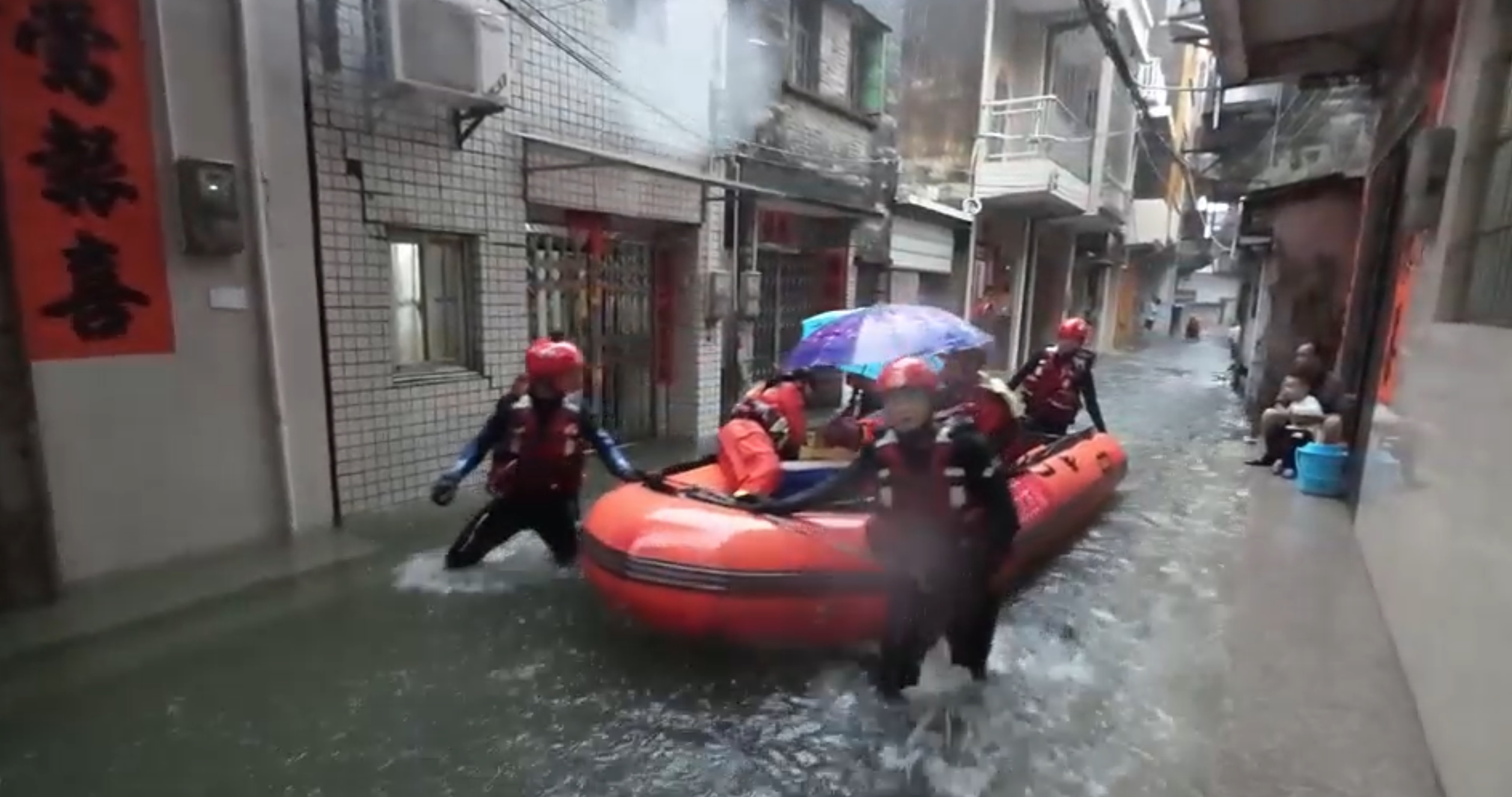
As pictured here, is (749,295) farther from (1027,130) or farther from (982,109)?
(1027,130)

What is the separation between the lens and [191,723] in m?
3.36

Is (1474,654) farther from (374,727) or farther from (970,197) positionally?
(970,197)

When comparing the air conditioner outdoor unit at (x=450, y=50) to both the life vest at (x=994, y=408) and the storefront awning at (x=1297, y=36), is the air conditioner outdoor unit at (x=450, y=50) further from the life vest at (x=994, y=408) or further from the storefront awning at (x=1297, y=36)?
the storefront awning at (x=1297, y=36)

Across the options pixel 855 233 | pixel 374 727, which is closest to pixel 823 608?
pixel 374 727

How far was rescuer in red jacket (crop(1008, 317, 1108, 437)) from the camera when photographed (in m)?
7.42

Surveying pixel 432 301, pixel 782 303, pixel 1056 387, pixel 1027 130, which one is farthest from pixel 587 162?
pixel 1027 130

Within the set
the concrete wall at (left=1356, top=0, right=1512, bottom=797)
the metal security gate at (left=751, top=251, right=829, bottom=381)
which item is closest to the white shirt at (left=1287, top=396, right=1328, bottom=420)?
the concrete wall at (left=1356, top=0, right=1512, bottom=797)

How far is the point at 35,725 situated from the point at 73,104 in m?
3.04

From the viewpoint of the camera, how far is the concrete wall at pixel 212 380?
14.7 ft

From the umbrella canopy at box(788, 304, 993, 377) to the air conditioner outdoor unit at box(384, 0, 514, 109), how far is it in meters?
2.88

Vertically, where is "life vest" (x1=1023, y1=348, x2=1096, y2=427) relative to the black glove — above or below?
above

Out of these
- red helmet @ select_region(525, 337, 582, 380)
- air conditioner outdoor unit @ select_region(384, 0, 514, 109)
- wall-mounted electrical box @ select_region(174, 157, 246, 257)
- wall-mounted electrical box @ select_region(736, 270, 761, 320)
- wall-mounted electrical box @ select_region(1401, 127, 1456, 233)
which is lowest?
red helmet @ select_region(525, 337, 582, 380)

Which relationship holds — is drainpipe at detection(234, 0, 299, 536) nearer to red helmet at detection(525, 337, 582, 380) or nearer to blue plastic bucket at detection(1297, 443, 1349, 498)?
red helmet at detection(525, 337, 582, 380)

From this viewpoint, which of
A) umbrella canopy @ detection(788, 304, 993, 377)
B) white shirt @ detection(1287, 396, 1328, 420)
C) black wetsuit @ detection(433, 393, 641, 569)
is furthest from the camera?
white shirt @ detection(1287, 396, 1328, 420)
